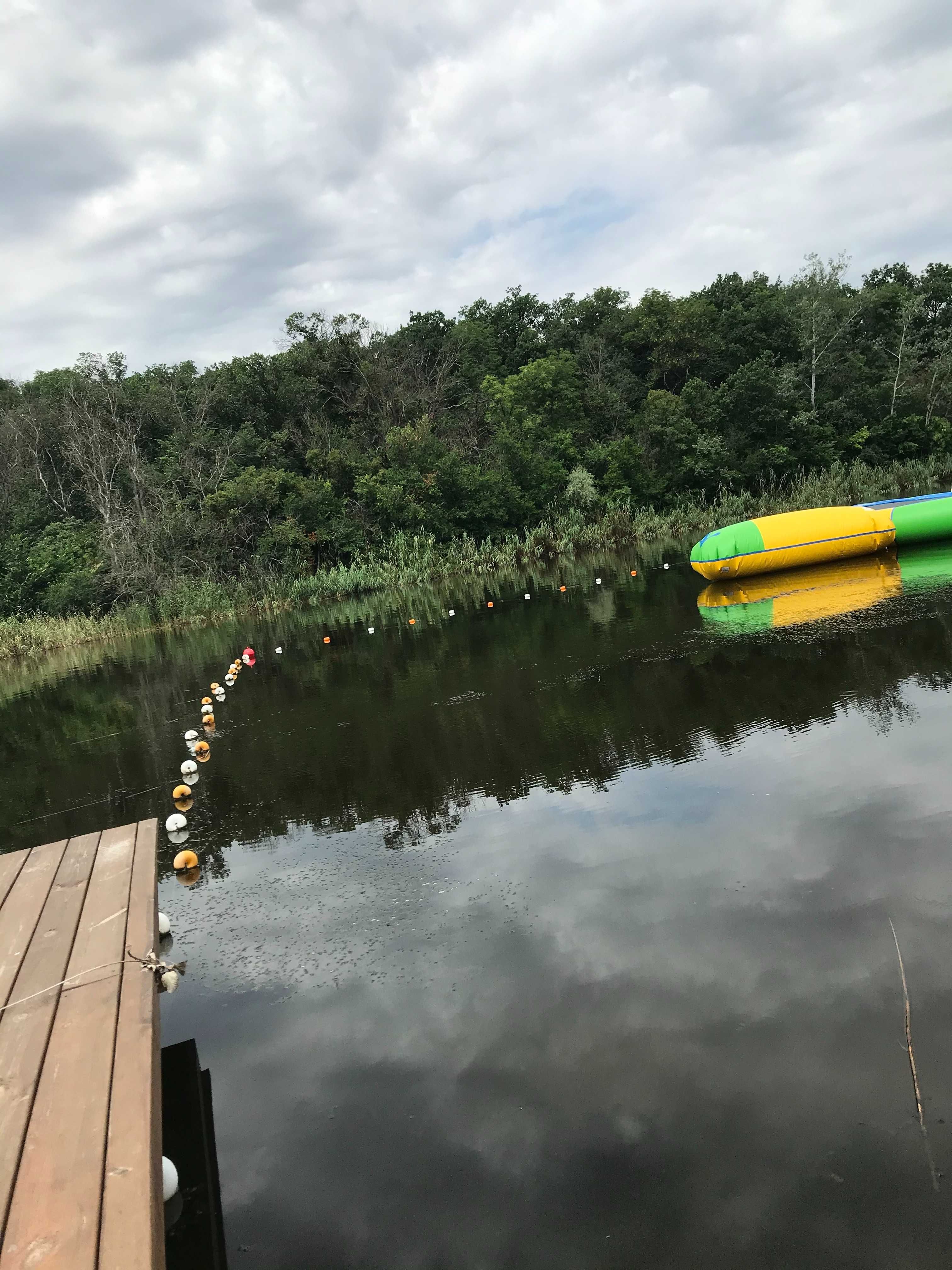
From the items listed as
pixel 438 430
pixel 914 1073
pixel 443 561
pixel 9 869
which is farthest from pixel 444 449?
pixel 914 1073

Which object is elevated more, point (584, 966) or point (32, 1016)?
point (32, 1016)

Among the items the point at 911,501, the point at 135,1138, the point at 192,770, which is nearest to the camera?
the point at 135,1138

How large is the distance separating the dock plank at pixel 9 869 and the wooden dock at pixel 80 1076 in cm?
2

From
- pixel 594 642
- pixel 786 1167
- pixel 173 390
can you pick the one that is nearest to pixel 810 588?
pixel 594 642

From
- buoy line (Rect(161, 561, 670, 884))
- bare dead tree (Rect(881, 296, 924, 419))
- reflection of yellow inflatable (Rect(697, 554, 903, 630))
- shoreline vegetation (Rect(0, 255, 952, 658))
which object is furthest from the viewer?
bare dead tree (Rect(881, 296, 924, 419))

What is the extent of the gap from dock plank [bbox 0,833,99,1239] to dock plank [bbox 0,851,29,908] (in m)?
0.23

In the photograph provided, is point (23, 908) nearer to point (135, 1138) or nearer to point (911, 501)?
point (135, 1138)

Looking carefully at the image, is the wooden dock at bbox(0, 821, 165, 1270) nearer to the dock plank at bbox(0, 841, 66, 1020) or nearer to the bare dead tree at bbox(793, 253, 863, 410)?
the dock plank at bbox(0, 841, 66, 1020)

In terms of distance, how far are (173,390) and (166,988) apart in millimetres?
31530

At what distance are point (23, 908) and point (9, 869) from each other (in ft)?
2.26

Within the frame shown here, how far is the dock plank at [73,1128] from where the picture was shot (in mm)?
2084

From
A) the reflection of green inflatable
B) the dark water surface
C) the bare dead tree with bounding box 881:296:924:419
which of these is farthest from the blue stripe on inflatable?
the bare dead tree with bounding box 881:296:924:419

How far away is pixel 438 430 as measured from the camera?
33.6 meters

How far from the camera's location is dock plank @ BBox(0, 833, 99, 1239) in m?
2.43
